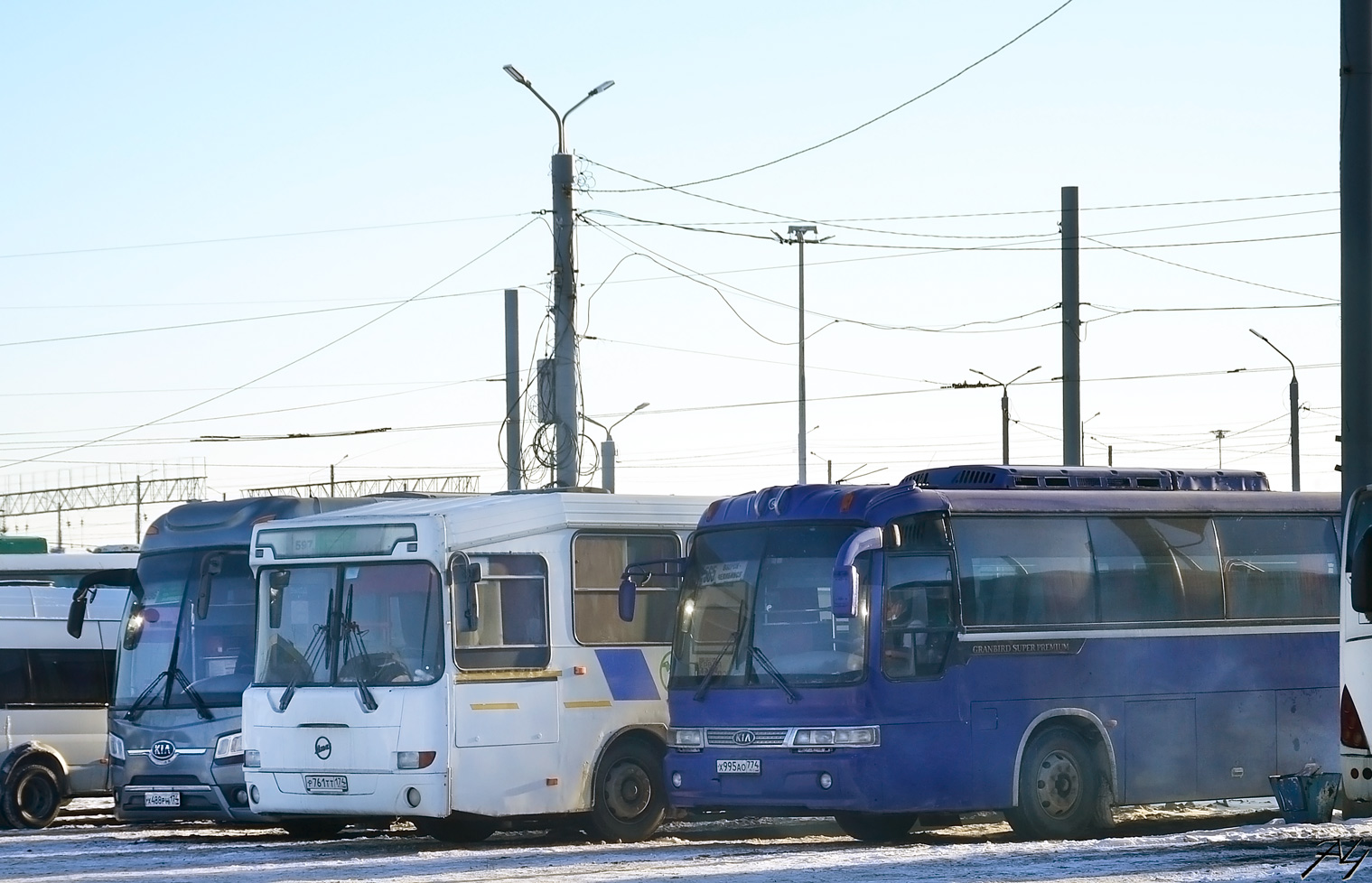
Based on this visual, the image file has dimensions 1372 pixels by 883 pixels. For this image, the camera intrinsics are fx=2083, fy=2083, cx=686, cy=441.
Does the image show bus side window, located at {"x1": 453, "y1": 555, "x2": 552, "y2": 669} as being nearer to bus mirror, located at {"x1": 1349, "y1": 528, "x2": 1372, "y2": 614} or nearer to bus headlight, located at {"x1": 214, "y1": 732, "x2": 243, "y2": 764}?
bus headlight, located at {"x1": 214, "y1": 732, "x2": 243, "y2": 764}

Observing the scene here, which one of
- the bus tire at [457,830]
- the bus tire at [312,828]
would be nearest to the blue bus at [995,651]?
the bus tire at [457,830]

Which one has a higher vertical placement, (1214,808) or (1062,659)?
(1062,659)

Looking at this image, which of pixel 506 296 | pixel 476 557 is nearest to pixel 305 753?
pixel 476 557

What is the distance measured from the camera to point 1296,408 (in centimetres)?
4950

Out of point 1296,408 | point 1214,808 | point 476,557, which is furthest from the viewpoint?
point 1296,408

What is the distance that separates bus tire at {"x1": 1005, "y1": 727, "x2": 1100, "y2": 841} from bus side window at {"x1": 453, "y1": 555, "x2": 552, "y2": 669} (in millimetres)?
3982

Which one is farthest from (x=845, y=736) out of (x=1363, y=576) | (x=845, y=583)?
(x=1363, y=576)

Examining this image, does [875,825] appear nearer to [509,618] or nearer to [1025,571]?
[1025,571]

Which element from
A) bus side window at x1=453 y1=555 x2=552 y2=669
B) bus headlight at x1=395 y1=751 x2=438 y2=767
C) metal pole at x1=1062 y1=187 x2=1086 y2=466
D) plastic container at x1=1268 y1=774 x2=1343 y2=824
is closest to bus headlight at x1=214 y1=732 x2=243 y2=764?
bus headlight at x1=395 y1=751 x2=438 y2=767

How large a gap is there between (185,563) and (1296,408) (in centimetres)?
3552

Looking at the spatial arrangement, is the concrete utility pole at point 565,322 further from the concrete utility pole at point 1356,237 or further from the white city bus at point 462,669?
the concrete utility pole at point 1356,237

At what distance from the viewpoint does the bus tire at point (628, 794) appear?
17250 millimetres

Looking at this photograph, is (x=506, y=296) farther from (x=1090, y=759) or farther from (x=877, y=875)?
(x=877, y=875)

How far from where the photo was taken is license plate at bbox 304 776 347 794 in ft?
54.5
